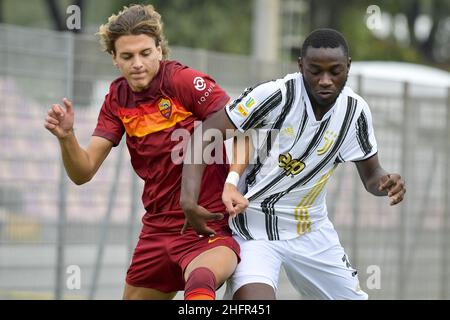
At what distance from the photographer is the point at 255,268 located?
6164 mm

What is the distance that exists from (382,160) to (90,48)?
11.1 feet

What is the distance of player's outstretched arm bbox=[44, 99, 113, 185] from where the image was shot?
596 cm

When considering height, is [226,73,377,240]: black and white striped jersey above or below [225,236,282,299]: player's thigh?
above

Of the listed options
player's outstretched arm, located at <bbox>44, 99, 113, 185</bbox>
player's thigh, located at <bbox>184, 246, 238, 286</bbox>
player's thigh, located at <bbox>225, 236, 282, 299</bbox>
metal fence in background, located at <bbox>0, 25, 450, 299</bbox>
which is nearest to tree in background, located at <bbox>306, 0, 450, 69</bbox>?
metal fence in background, located at <bbox>0, 25, 450, 299</bbox>

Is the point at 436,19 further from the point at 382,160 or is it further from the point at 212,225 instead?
the point at 212,225

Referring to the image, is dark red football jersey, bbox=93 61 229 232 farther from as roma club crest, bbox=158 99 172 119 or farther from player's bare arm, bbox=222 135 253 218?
player's bare arm, bbox=222 135 253 218

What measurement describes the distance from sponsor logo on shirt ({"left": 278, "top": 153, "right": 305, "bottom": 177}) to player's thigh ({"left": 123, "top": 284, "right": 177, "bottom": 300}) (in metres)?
1.13

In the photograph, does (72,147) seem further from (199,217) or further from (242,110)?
(242,110)

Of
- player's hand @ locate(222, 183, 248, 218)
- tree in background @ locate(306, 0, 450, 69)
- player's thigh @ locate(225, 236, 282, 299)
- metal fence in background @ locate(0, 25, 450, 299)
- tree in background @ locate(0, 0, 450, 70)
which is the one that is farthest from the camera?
tree in background @ locate(306, 0, 450, 69)

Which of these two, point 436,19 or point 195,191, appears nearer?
point 195,191

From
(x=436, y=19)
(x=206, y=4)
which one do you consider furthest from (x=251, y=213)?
(x=436, y=19)

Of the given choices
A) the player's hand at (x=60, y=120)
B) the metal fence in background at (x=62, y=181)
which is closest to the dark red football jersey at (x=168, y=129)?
the player's hand at (x=60, y=120)

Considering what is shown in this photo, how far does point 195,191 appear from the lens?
5980 mm

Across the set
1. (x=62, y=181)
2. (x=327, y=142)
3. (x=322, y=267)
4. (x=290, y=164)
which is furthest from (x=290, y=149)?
(x=62, y=181)
